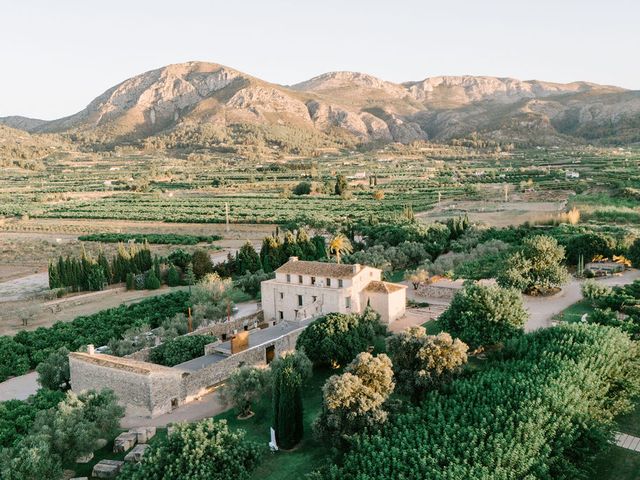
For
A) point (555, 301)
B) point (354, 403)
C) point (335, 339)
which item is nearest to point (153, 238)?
point (335, 339)

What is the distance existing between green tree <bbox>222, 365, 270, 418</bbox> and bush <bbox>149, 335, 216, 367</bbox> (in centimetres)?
522

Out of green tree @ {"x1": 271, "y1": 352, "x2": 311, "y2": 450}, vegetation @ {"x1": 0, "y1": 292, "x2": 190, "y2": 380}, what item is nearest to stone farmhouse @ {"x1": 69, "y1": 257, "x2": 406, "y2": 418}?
vegetation @ {"x1": 0, "y1": 292, "x2": 190, "y2": 380}

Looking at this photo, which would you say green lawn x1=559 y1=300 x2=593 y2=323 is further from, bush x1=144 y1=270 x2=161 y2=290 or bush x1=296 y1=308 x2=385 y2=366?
bush x1=144 y1=270 x2=161 y2=290

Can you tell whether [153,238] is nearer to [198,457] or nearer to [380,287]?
[380,287]

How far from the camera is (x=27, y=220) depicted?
86.2 meters

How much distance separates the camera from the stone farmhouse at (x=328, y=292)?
33.5m

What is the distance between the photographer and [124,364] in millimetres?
25328

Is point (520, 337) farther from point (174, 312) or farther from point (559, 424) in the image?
point (174, 312)

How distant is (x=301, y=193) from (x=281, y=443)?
83518 millimetres

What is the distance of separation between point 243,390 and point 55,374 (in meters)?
9.70

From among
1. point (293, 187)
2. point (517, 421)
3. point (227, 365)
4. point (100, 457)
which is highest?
point (293, 187)

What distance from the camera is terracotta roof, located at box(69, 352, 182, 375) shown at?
24.7 metres

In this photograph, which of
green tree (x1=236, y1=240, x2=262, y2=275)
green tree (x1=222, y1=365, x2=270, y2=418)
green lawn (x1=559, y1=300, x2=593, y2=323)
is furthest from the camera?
green tree (x1=236, y1=240, x2=262, y2=275)

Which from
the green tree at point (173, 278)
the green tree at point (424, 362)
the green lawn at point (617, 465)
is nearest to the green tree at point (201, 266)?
the green tree at point (173, 278)
